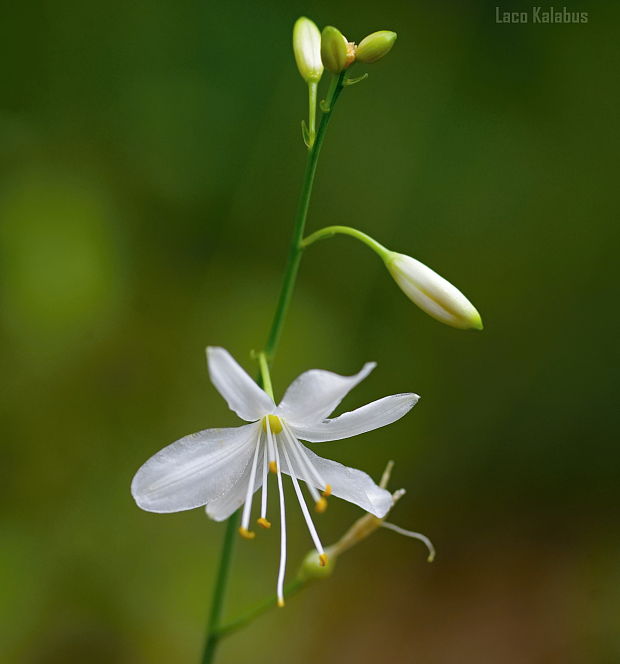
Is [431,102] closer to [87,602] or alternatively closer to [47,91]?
[47,91]

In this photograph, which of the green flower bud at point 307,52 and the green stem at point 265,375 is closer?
the green stem at point 265,375

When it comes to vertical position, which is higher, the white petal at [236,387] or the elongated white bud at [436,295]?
the elongated white bud at [436,295]

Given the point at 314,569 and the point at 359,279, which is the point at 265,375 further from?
the point at 359,279

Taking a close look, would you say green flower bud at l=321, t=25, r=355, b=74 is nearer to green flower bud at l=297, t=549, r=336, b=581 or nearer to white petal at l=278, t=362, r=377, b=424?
white petal at l=278, t=362, r=377, b=424

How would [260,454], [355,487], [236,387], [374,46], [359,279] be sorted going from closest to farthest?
[236,387] → [374,46] → [355,487] → [260,454] → [359,279]

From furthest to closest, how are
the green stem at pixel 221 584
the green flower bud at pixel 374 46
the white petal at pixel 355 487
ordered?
the green stem at pixel 221 584, the white petal at pixel 355 487, the green flower bud at pixel 374 46

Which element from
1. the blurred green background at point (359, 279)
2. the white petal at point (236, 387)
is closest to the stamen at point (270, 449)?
the white petal at point (236, 387)

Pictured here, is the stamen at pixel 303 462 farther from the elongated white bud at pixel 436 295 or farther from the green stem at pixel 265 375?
the elongated white bud at pixel 436 295

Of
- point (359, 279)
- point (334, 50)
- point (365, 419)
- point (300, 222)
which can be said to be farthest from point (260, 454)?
point (359, 279)
